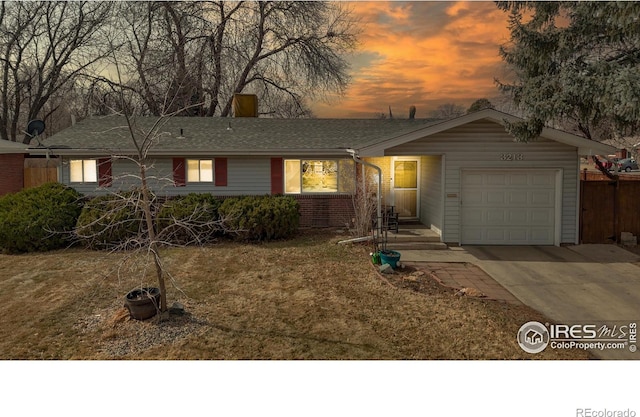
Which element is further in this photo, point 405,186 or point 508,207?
point 405,186

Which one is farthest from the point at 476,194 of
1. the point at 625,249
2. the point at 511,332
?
the point at 511,332

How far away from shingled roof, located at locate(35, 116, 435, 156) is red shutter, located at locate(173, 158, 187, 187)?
0.58 m

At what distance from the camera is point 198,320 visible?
Result: 6.62 m

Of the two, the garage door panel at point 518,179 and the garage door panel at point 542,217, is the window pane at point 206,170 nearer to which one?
the garage door panel at point 518,179

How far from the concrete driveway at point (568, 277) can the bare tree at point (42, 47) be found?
25691 mm

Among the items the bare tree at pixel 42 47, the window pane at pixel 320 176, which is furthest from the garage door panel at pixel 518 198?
the bare tree at pixel 42 47

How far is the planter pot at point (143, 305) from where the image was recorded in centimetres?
643

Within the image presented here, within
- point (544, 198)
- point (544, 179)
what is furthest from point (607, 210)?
point (544, 179)

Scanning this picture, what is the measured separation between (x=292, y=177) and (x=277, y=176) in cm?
56

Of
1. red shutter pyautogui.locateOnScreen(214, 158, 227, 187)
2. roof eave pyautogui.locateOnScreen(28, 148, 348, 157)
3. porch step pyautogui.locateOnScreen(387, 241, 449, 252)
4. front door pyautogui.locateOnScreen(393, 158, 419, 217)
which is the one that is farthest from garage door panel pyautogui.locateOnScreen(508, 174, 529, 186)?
red shutter pyautogui.locateOnScreen(214, 158, 227, 187)

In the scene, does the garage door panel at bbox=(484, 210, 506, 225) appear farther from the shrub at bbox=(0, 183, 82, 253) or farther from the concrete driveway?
the shrub at bbox=(0, 183, 82, 253)

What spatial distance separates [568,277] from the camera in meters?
8.99

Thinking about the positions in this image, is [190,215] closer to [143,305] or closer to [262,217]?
[262,217]

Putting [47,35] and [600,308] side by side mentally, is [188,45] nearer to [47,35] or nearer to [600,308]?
[47,35]
